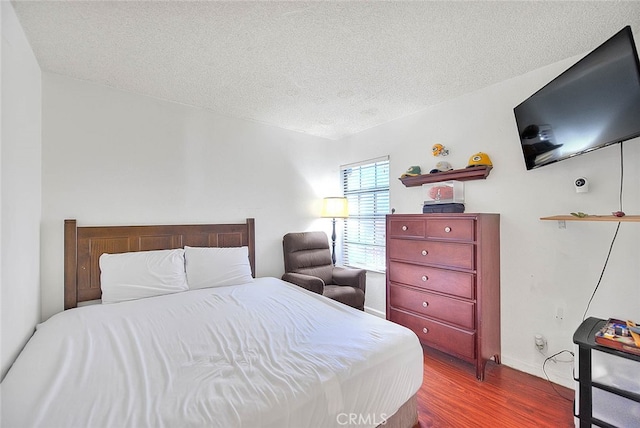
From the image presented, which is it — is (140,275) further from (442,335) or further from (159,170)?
(442,335)

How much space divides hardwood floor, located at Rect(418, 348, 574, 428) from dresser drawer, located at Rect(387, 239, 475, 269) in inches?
35.0

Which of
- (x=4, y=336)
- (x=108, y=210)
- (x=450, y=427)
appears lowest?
(x=450, y=427)

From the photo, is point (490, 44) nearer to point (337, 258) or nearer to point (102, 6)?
point (102, 6)

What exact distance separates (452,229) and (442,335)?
93 centimetres

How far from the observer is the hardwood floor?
5.39 ft

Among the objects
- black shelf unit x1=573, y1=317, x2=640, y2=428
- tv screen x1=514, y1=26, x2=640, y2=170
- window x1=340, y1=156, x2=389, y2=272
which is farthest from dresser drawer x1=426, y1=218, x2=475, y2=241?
window x1=340, y1=156, x2=389, y2=272

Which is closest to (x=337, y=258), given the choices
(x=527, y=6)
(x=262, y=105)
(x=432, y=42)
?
(x=262, y=105)

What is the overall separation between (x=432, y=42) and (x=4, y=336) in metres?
2.98

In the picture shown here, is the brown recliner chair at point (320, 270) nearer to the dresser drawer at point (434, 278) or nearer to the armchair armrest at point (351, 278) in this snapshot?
the armchair armrest at point (351, 278)

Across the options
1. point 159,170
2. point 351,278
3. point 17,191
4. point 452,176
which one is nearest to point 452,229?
point 452,176

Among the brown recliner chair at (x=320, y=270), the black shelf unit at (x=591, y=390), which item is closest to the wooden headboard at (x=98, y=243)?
the brown recliner chair at (x=320, y=270)

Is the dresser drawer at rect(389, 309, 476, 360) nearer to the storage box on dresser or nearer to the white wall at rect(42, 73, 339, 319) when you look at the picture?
the storage box on dresser

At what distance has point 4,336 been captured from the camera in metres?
1.33

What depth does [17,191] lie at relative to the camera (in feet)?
5.05
